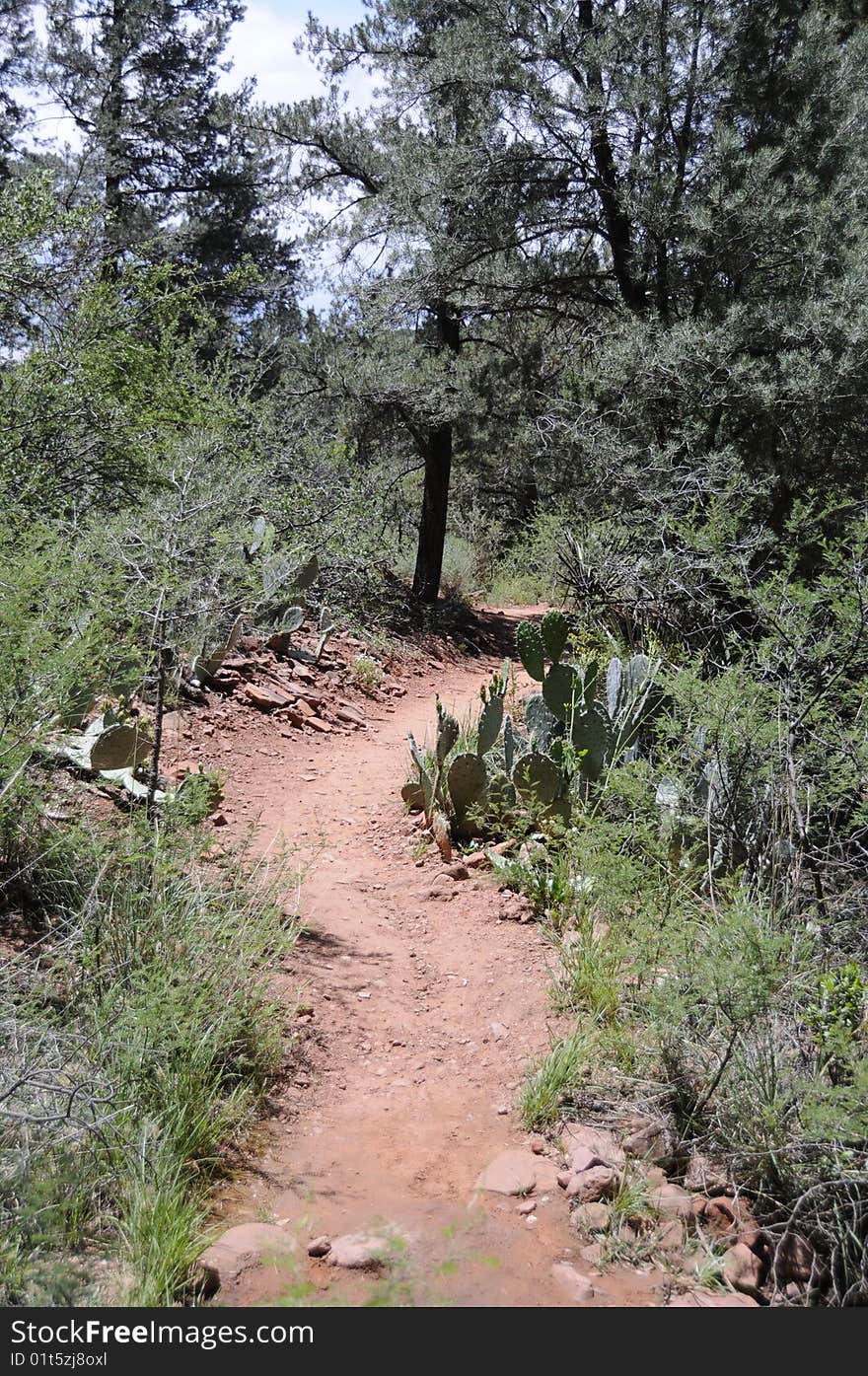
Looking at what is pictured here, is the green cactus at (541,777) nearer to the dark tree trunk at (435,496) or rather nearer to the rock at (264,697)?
the rock at (264,697)

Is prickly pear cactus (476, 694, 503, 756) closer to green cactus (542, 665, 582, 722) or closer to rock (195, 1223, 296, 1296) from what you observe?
green cactus (542, 665, 582, 722)

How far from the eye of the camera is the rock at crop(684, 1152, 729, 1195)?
8.75ft

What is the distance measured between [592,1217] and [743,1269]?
38 cm

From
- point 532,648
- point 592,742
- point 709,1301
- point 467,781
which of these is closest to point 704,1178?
point 709,1301

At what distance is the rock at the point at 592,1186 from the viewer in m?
2.63

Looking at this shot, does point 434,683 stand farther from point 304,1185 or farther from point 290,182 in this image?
point 304,1185

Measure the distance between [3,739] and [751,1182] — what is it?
2603 mm

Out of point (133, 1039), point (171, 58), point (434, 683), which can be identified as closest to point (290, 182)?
point (171, 58)

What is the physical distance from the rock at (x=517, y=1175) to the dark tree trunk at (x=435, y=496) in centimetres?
907

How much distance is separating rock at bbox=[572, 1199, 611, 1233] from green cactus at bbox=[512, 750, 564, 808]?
2240 millimetres

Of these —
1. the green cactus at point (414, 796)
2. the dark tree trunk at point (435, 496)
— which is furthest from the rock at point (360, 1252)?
the dark tree trunk at point (435, 496)

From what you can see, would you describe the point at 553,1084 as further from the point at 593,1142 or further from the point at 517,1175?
the point at 517,1175

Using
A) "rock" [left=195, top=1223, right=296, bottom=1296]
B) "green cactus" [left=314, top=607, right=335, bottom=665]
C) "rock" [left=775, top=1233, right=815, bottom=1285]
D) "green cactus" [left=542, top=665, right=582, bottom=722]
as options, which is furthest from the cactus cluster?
"green cactus" [left=314, top=607, right=335, bottom=665]
